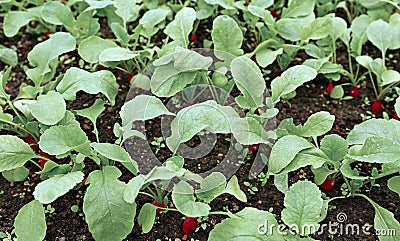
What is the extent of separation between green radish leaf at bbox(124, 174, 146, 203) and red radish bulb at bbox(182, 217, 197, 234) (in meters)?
0.24

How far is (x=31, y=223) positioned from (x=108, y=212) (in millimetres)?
246

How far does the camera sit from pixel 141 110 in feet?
5.68

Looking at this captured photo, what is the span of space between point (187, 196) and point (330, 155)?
46 centimetres

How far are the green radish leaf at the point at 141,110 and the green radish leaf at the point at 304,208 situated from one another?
0.49 metres

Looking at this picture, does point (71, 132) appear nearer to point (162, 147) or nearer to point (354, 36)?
point (162, 147)

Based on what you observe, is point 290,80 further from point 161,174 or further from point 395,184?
point 161,174

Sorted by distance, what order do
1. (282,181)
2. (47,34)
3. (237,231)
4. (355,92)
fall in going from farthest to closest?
(47,34) → (355,92) → (282,181) → (237,231)

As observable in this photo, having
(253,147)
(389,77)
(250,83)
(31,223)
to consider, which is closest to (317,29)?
(389,77)

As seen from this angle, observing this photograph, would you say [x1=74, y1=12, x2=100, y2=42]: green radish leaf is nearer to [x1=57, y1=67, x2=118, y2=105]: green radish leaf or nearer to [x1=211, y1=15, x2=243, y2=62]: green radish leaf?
[x1=57, y1=67, x2=118, y2=105]: green radish leaf

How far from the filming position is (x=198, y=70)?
186 cm

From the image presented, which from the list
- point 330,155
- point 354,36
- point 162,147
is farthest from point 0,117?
point 354,36

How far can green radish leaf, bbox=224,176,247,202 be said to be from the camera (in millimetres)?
1574

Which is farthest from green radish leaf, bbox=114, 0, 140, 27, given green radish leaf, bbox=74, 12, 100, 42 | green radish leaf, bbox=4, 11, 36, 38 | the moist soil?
green radish leaf, bbox=4, 11, 36, 38

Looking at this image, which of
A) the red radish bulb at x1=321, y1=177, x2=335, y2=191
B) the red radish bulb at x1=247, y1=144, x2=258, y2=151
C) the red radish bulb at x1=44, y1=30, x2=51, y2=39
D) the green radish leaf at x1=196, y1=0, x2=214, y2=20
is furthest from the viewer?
the red radish bulb at x1=44, y1=30, x2=51, y2=39
